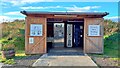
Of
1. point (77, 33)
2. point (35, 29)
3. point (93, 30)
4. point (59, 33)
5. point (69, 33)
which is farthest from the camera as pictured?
point (59, 33)

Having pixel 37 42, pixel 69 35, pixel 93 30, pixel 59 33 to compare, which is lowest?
pixel 37 42

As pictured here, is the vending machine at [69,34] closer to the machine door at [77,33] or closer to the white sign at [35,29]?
the machine door at [77,33]

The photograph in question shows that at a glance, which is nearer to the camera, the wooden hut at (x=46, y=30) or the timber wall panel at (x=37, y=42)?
the wooden hut at (x=46, y=30)

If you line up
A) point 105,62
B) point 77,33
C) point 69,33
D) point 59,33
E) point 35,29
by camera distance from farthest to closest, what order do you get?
point 59,33, point 77,33, point 69,33, point 35,29, point 105,62

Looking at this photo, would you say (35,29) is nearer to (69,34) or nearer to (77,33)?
(69,34)

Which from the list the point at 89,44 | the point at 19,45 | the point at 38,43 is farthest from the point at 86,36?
the point at 19,45

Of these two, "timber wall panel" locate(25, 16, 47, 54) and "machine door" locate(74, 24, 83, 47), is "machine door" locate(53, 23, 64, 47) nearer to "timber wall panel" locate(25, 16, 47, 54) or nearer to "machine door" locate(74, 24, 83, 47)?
"machine door" locate(74, 24, 83, 47)

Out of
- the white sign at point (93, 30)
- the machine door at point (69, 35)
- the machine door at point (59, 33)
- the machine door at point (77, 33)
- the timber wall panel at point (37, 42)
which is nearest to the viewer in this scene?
the timber wall panel at point (37, 42)

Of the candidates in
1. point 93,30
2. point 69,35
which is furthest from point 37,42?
point 69,35

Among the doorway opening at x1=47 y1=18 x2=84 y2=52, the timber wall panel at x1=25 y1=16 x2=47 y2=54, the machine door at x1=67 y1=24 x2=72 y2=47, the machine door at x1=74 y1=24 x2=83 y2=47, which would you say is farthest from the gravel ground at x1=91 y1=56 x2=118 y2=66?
the machine door at x1=74 y1=24 x2=83 y2=47

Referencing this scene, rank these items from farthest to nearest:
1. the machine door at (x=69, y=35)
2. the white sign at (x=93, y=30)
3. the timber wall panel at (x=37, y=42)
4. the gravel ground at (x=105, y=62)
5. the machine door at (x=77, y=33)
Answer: the machine door at (x=77, y=33), the machine door at (x=69, y=35), the white sign at (x=93, y=30), the timber wall panel at (x=37, y=42), the gravel ground at (x=105, y=62)

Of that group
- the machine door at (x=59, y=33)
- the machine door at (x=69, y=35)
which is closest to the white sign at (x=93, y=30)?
the machine door at (x=69, y=35)

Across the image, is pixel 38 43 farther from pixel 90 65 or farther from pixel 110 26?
pixel 110 26

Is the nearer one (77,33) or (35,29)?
(35,29)
